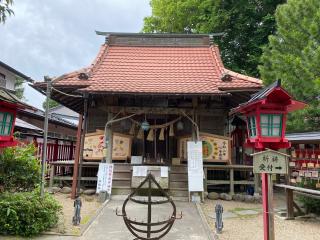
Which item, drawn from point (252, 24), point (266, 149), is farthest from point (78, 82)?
point (252, 24)

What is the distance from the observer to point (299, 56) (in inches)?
501

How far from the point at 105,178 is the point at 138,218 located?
10.4 feet

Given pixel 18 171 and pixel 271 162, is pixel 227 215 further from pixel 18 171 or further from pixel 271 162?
pixel 18 171

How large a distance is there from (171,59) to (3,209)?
1098 cm

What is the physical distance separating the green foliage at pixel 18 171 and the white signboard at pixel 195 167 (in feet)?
17.5

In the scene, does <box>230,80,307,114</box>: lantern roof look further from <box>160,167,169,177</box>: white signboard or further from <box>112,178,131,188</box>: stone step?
<box>112,178,131,188</box>: stone step

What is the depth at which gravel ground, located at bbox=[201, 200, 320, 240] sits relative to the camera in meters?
7.31

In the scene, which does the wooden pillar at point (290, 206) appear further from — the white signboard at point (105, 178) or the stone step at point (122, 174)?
the white signboard at point (105, 178)

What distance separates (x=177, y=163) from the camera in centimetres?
1301

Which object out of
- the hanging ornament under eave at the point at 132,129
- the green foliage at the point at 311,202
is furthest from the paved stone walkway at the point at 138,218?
the hanging ornament under eave at the point at 132,129

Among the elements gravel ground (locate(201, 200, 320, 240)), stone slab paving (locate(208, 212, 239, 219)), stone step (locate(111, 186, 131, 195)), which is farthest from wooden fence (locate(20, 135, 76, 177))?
gravel ground (locate(201, 200, 320, 240))

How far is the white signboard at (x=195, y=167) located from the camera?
11.0 m

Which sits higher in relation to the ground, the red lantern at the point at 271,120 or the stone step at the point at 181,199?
the red lantern at the point at 271,120

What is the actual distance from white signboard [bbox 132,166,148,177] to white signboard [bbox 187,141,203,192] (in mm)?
1663
